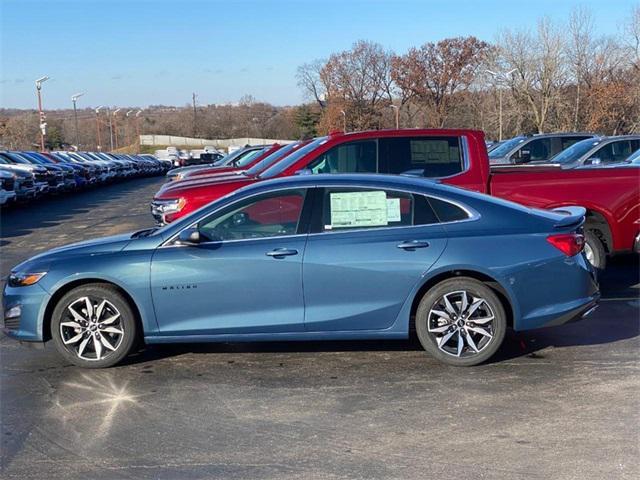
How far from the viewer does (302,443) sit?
443 cm

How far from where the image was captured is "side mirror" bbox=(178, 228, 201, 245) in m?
5.78

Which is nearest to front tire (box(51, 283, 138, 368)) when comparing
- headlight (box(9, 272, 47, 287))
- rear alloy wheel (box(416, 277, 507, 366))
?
headlight (box(9, 272, 47, 287))

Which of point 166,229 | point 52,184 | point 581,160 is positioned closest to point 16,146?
point 52,184

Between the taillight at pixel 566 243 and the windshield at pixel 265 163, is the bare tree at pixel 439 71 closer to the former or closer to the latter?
the windshield at pixel 265 163

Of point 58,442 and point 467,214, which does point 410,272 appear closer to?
point 467,214

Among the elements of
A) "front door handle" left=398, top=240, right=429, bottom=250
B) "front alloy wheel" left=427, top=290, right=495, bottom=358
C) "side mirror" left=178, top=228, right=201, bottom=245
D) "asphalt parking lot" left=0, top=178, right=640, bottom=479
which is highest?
"side mirror" left=178, top=228, right=201, bottom=245

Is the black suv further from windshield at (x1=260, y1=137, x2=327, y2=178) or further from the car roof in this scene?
the car roof

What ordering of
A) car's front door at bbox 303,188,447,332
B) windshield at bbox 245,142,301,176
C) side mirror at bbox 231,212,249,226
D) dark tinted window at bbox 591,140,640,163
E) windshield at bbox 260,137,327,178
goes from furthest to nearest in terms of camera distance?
dark tinted window at bbox 591,140,640,163 → windshield at bbox 245,142,301,176 → windshield at bbox 260,137,327,178 → side mirror at bbox 231,212,249,226 → car's front door at bbox 303,188,447,332

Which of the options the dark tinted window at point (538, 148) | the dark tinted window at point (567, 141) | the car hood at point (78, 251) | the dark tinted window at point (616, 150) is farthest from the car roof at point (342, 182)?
the dark tinted window at point (567, 141)

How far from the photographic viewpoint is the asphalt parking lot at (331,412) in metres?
4.13

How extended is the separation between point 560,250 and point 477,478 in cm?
246

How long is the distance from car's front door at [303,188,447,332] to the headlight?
215 cm

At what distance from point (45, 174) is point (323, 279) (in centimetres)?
2095

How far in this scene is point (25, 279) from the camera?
234 inches
